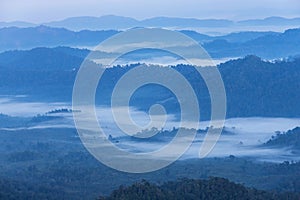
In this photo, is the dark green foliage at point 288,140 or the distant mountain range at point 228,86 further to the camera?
the distant mountain range at point 228,86

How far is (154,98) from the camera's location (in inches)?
4919

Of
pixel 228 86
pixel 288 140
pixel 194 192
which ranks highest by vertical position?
pixel 228 86

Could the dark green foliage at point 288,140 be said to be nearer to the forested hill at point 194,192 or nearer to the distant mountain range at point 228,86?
the distant mountain range at point 228,86

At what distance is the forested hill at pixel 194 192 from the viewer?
133 ft

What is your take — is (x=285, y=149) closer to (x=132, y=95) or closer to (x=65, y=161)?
(x=65, y=161)

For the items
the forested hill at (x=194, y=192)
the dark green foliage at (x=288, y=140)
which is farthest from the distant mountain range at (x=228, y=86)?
the forested hill at (x=194, y=192)

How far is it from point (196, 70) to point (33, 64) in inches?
1820

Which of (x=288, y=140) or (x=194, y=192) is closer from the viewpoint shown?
(x=194, y=192)

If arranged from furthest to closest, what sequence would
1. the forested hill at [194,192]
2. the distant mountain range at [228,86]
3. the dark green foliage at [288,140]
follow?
the distant mountain range at [228,86], the dark green foliage at [288,140], the forested hill at [194,192]

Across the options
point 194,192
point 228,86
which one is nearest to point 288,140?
point 228,86

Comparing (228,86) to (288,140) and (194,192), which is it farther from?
(194,192)

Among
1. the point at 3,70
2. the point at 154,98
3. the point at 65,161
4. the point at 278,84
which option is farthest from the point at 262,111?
the point at 3,70

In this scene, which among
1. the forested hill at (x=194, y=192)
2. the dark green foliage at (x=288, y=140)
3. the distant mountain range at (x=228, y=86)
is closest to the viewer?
the forested hill at (x=194, y=192)

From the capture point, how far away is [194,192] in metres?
41.8
